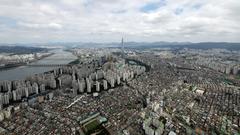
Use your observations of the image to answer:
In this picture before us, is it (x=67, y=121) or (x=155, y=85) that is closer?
(x=67, y=121)

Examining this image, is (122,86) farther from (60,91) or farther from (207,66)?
(207,66)

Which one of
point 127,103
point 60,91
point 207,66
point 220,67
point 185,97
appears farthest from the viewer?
point 207,66

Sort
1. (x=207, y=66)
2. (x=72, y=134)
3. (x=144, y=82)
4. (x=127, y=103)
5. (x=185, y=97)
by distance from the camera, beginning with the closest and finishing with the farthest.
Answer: (x=72, y=134)
(x=127, y=103)
(x=185, y=97)
(x=144, y=82)
(x=207, y=66)

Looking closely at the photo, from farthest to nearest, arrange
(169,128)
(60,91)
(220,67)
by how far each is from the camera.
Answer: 1. (220,67)
2. (60,91)
3. (169,128)

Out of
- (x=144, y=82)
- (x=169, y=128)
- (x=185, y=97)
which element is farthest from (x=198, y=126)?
(x=144, y=82)

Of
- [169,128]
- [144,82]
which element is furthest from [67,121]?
[144,82]

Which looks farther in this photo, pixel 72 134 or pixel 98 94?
pixel 98 94

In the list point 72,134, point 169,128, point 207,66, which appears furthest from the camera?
point 207,66

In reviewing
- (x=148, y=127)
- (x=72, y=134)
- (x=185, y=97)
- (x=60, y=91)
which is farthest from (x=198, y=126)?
(x=60, y=91)

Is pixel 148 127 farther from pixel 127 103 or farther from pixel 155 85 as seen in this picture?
pixel 155 85
